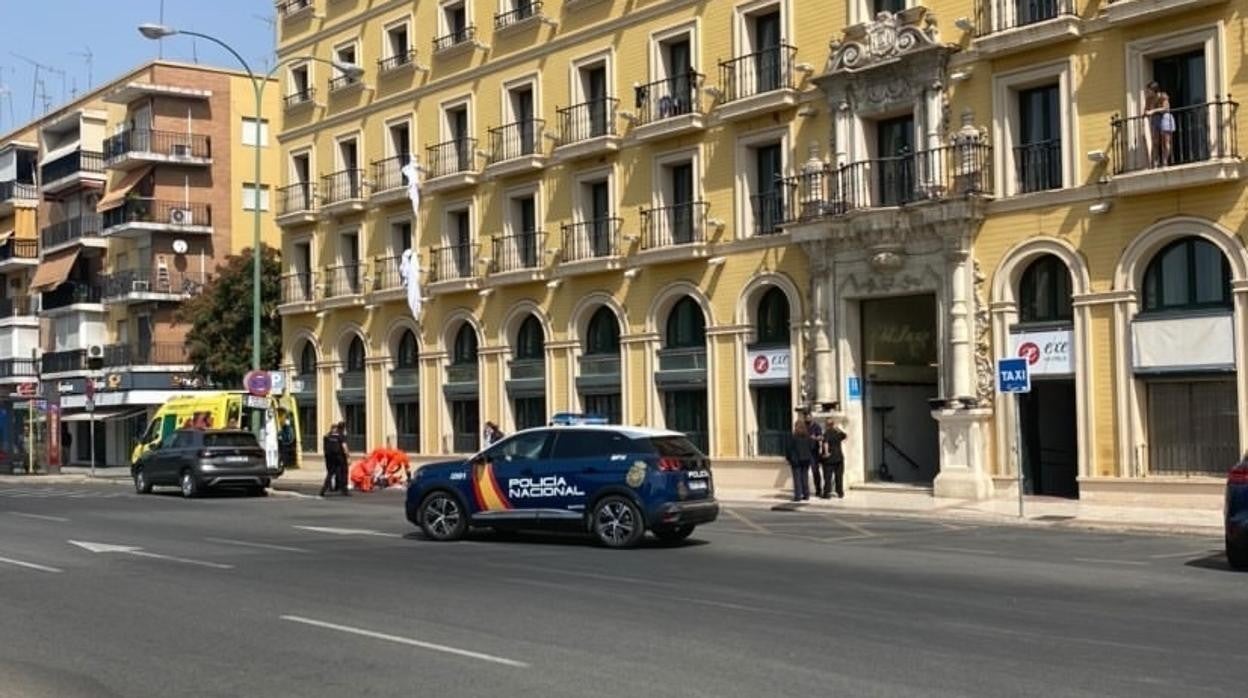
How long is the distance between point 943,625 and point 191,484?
946 inches

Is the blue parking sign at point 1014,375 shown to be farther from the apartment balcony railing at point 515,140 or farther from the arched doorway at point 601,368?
the apartment balcony railing at point 515,140

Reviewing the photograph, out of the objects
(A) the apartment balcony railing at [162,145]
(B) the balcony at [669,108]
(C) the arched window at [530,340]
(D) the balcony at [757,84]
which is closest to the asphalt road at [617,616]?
(D) the balcony at [757,84]

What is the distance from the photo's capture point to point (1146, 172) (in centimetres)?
2494

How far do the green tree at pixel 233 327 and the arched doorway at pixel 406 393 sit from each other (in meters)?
9.82

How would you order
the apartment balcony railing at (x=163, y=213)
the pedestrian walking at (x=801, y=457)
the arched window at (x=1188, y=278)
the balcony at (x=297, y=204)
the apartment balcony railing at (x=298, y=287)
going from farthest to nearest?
the apartment balcony railing at (x=163, y=213)
the apartment balcony railing at (x=298, y=287)
the balcony at (x=297, y=204)
the pedestrian walking at (x=801, y=457)
the arched window at (x=1188, y=278)

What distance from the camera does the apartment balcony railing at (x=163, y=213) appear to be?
60250 mm

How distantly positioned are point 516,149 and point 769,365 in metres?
10.7

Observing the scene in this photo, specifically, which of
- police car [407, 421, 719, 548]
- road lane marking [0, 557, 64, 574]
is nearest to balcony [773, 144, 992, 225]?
police car [407, 421, 719, 548]

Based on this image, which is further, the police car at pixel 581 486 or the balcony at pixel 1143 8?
the balcony at pixel 1143 8

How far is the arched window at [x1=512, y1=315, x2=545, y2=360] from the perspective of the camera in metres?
39.0

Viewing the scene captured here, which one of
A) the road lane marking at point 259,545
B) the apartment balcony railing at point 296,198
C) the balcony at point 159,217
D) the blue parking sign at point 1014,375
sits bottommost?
the road lane marking at point 259,545

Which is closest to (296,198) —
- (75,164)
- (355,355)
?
(355,355)

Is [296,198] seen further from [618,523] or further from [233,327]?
[618,523]

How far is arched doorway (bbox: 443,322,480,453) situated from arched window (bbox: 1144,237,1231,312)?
20.1m
